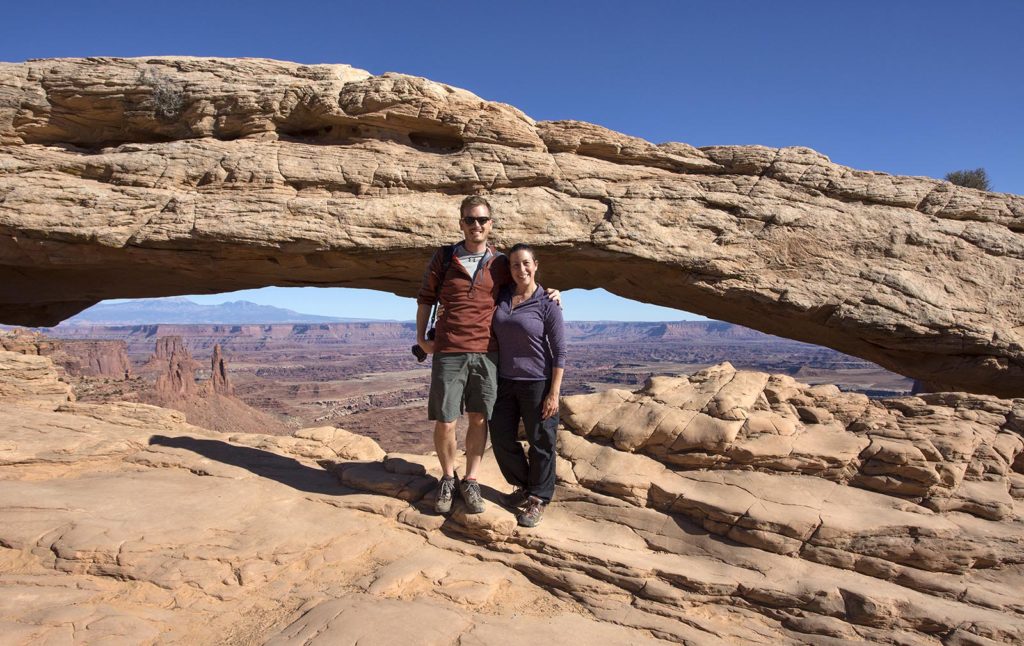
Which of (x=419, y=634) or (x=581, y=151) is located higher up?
(x=581, y=151)

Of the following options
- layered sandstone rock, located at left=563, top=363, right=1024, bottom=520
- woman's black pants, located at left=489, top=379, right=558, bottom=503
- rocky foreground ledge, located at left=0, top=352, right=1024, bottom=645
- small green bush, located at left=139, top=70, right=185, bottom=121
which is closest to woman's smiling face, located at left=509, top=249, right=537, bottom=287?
woman's black pants, located at left=489, top=379, right=558, bottom=503

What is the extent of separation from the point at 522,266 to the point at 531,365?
1031 mm

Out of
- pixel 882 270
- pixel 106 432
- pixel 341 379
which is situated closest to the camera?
pixel 106 432

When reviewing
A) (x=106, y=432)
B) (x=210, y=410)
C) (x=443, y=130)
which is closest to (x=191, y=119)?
(x=443, y=130)

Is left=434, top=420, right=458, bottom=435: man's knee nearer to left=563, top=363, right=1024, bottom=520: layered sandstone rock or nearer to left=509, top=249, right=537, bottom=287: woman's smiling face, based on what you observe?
left=509, top=249, right=537, bottom=287: woman's smiling face

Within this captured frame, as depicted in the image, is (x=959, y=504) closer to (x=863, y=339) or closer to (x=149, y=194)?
(x=863, y=339)

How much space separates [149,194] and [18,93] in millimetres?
3608

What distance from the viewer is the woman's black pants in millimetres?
5774

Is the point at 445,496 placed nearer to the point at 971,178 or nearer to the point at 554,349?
the point at 554,349

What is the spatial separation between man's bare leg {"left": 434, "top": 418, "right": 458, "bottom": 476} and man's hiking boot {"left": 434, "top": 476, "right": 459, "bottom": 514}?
0.32ft

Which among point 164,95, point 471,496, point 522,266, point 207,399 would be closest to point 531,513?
point 471,496

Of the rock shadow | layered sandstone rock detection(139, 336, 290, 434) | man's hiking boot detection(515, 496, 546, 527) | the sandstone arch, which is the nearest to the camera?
man's hiking boot detection(515, 496, 546, 527)

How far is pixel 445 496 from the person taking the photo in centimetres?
598

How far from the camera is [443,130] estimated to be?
36.4 feet
